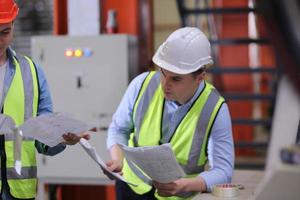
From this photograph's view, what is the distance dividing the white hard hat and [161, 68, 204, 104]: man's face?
35 millimetres

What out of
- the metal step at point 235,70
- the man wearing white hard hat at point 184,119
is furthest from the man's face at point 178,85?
the metal step at point 235,70

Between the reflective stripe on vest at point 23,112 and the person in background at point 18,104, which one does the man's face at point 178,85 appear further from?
the reflective stripe on vest at point 23,112

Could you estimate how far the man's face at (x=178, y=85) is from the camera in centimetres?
226

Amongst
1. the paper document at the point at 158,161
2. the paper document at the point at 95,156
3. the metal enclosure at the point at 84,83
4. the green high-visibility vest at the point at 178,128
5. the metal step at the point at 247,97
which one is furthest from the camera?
the metal step at the point at 247,97

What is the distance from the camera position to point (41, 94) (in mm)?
2336

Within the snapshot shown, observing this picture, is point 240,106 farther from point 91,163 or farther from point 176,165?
point 176,165

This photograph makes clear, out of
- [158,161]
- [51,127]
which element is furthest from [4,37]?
[158,161]

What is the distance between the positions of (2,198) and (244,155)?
5682 mm

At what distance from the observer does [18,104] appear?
2229mm

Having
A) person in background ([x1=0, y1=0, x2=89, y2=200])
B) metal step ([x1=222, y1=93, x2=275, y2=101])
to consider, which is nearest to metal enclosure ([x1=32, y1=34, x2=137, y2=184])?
metal step ([x1=222, y1=93, x2=275, y2=101])

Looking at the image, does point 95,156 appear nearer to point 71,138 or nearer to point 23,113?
point 71,138

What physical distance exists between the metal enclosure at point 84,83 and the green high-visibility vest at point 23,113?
2.24 metres

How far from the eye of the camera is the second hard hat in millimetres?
2251

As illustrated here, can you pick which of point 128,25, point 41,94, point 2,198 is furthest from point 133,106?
point 128,25
